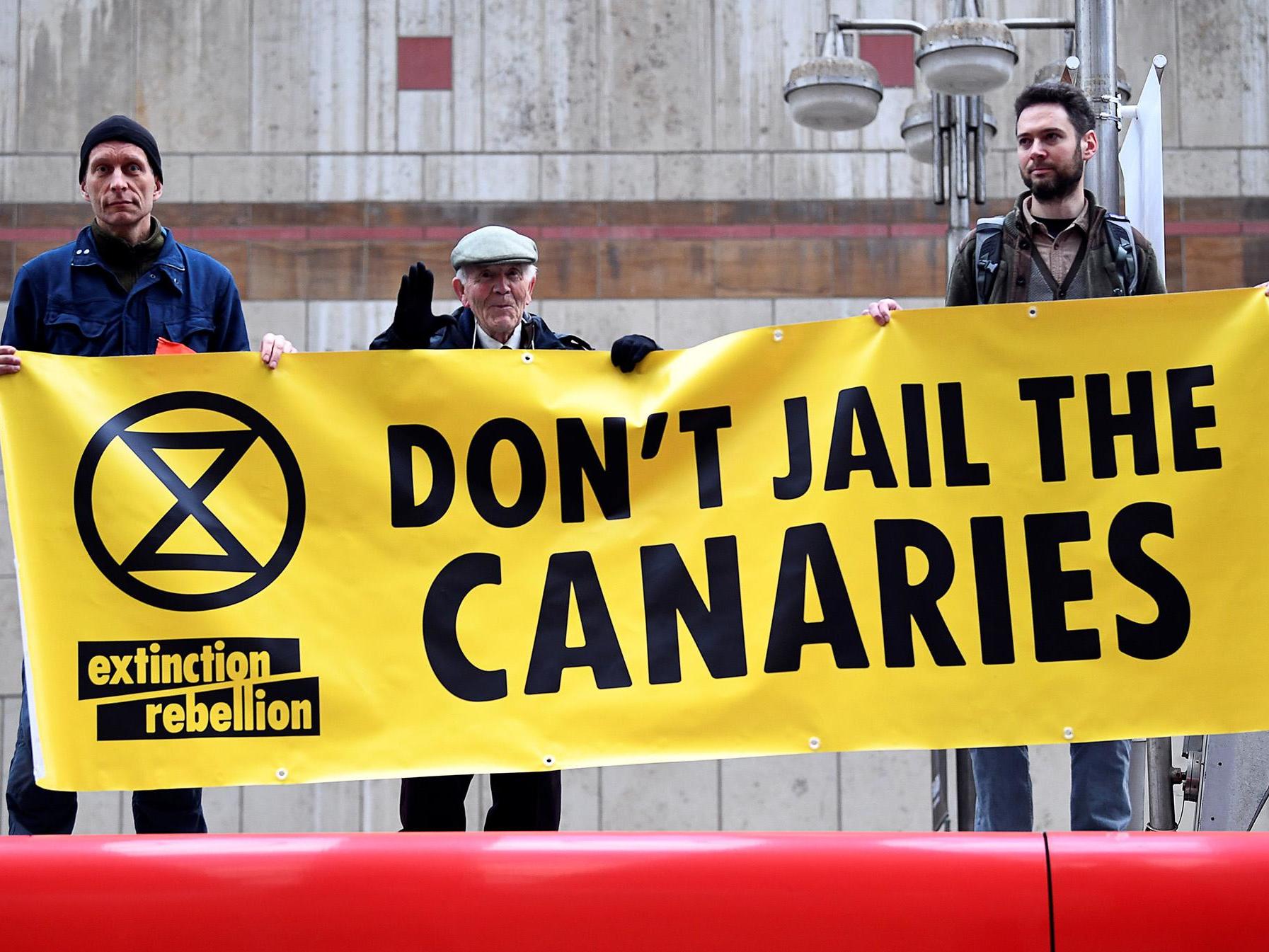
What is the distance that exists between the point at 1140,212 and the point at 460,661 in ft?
11.2

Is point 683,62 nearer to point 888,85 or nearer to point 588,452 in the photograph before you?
point 888,85

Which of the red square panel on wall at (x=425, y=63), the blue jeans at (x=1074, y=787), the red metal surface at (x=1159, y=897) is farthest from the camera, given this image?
the red square panel on wall at (x=425, y=63)

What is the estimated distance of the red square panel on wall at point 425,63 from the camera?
10117mm

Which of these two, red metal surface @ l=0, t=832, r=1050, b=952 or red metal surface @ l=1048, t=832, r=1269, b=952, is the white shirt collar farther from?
red metal surface @ l=1048, t=832, r=1269, b=952

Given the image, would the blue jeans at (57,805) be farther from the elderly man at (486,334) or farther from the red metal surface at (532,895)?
the red metal surface at (532,895)

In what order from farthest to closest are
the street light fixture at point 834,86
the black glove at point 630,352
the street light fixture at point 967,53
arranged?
the street light fixture at point 834,86
the street light fixture at point 967,53
the black glove at point 630,352

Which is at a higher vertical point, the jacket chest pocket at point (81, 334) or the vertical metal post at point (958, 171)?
the vertical metal post at point (958, 171)

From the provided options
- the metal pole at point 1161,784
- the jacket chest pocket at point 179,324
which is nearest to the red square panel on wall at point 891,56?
the metal pole at point 1161,784

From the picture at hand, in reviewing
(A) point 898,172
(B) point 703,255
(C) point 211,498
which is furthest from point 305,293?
(C) point 211,498

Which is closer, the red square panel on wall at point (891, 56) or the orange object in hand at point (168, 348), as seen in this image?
the orange object in hand at point (168, 348)

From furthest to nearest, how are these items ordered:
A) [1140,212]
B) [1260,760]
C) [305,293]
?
[305,293] < [1140,212] < [1260,760]

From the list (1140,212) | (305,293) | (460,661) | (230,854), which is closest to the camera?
(230,854)

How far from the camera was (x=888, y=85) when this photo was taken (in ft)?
33.8

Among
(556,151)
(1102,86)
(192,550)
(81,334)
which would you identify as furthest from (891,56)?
(192,550)
